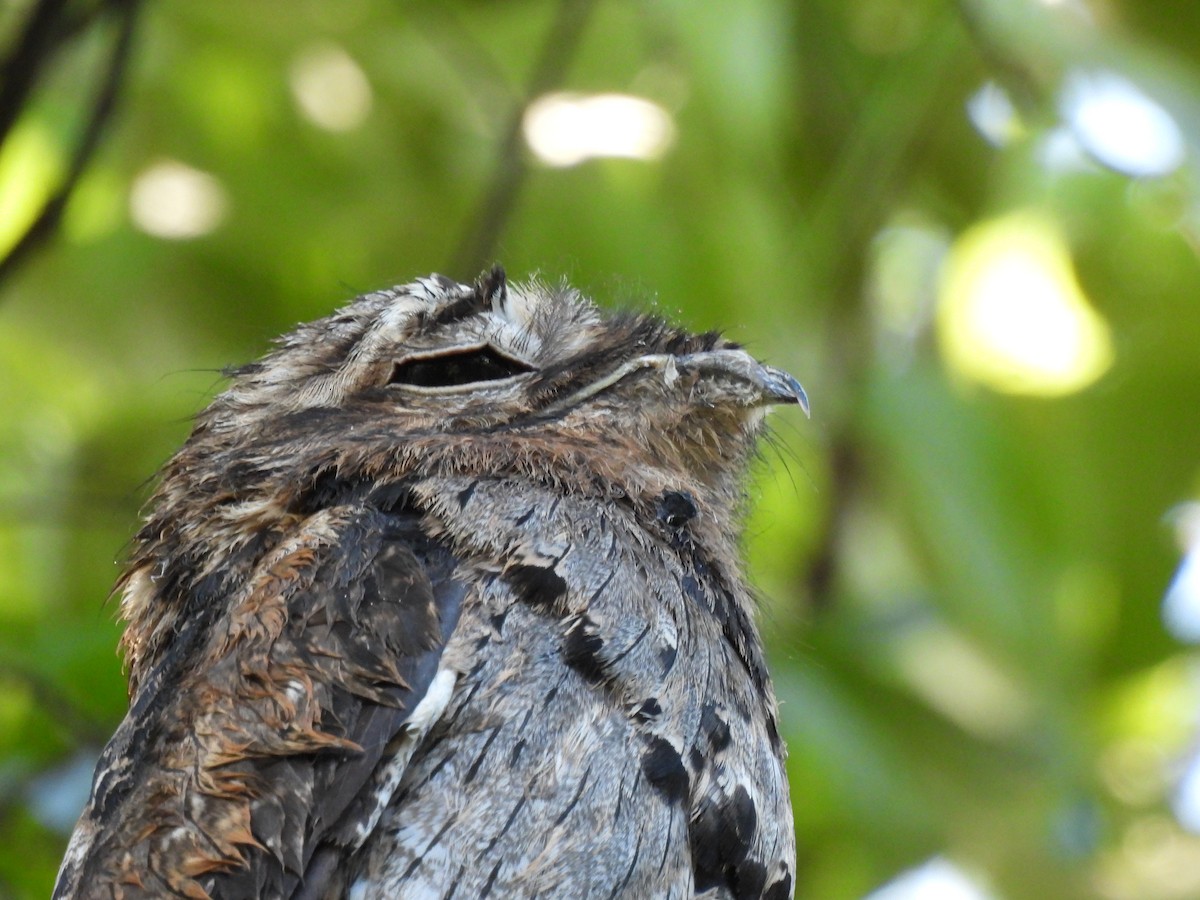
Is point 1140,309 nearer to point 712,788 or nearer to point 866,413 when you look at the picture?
point 866,413

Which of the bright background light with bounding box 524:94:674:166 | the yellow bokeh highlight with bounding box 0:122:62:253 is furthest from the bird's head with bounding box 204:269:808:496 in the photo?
the yellow bokeh highlight with bounding box 0:122:62:253

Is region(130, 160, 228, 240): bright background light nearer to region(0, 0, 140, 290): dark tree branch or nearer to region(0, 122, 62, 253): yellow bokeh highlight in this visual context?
region(0, 122, 62, 253): yellow bokeh highlight

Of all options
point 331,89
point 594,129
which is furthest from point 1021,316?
point 331,89

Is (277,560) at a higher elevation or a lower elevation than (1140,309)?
lower

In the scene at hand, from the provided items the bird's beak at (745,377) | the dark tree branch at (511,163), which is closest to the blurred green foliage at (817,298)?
the dark tree branch at (511,163)

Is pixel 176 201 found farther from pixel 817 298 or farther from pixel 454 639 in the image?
pixel 454 639

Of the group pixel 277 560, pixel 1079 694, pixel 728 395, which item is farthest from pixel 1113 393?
pixel 277 560
